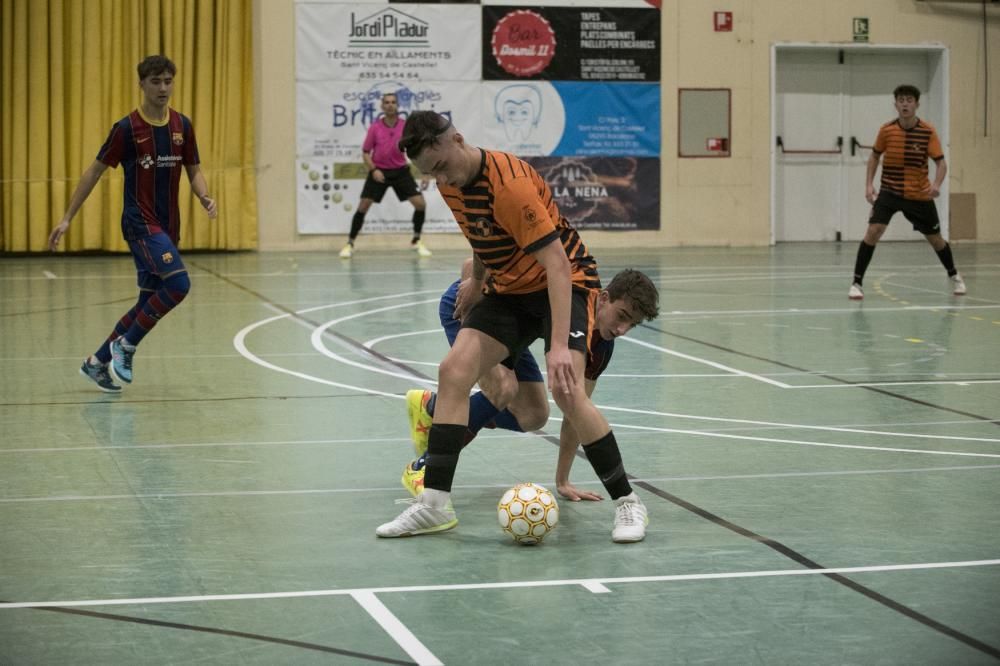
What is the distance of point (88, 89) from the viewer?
20.4 meters

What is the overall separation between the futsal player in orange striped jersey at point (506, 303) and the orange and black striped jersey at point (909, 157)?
378 inches

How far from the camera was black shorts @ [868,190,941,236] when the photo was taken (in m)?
14.2

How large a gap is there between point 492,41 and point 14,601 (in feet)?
61.1

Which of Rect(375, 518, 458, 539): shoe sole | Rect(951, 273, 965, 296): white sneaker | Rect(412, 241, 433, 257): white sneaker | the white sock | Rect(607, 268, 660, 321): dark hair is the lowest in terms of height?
Rect(375, 518, 458, 539): shoe sole

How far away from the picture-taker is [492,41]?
72.4 ft

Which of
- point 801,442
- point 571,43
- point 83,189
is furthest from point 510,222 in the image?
point 571,43

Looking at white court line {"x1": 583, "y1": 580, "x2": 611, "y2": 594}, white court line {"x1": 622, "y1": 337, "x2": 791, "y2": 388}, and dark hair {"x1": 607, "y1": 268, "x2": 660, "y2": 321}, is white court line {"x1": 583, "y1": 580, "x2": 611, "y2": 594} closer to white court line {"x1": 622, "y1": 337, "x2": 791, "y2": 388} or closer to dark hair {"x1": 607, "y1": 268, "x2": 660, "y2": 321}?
A: dark hair {"x1": 607, "y1": 268, "x2": 660, "y2": 321}

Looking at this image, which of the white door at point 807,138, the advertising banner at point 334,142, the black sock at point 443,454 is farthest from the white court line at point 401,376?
the white door at point 807,138

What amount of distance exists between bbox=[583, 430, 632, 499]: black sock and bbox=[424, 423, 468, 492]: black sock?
0.48 meters

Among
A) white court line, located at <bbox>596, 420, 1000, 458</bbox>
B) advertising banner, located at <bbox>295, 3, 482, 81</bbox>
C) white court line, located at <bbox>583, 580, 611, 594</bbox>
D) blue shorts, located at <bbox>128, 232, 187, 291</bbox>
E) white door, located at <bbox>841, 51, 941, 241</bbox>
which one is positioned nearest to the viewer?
white court line, located at <bbox>583, 580, 611, 594</bbox>

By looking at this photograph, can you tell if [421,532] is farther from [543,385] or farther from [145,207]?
[145,207]

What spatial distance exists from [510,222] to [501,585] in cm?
126

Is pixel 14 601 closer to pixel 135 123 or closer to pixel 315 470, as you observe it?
pixel 315 470

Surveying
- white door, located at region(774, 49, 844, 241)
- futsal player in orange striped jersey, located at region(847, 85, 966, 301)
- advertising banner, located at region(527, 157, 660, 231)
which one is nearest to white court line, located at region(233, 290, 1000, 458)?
futsal player in orange striped jersey, located at region(847, 85, 966, 301)
